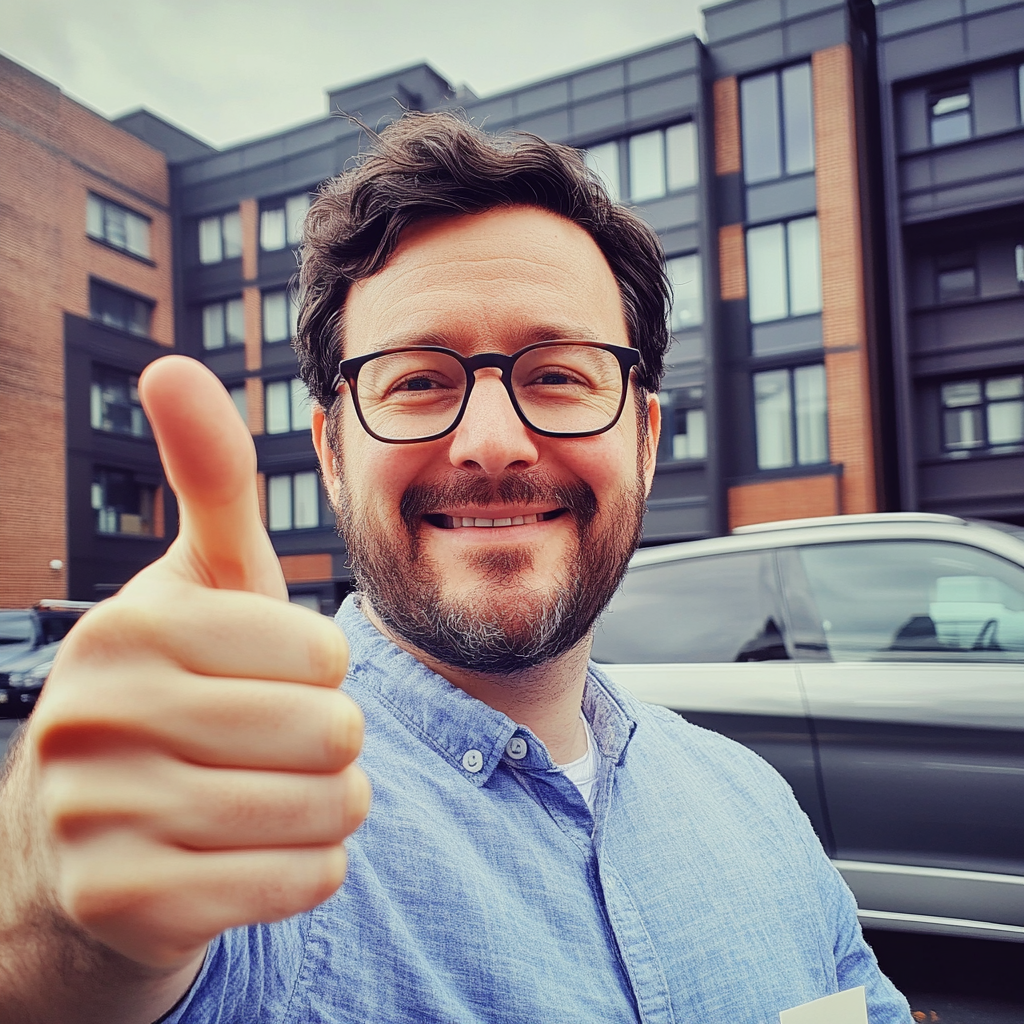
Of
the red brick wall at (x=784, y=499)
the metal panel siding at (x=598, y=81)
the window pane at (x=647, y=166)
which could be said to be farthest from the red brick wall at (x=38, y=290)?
the red brick wall at (x=784, y=499)

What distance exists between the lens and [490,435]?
144cm

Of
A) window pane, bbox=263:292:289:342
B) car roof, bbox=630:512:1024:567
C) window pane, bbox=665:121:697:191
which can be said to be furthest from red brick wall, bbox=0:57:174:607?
car roof, bbox=630:512:1024:567

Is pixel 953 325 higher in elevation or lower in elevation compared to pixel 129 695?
higher

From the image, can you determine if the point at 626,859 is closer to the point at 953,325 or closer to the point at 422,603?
the point at 422,603

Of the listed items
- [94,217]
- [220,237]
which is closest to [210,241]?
[220,237]

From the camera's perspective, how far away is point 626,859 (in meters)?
1.37

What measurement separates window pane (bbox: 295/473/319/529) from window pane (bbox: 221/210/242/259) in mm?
6846

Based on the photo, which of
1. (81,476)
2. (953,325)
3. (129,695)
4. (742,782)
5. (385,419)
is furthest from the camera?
(81,476)

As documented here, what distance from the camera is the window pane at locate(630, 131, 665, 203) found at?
18.5m

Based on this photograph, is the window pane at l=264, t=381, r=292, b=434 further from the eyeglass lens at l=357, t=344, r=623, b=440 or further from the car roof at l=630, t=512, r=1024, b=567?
the eyeglass lens at l=357, t=344, r=623, b=440

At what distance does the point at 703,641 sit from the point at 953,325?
16.1 m

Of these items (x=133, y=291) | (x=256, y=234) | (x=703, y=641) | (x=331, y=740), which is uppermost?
(x=256, y=234)

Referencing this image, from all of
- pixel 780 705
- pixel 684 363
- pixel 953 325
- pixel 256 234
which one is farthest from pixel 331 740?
pixel 256 234

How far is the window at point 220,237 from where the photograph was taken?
24969mm
